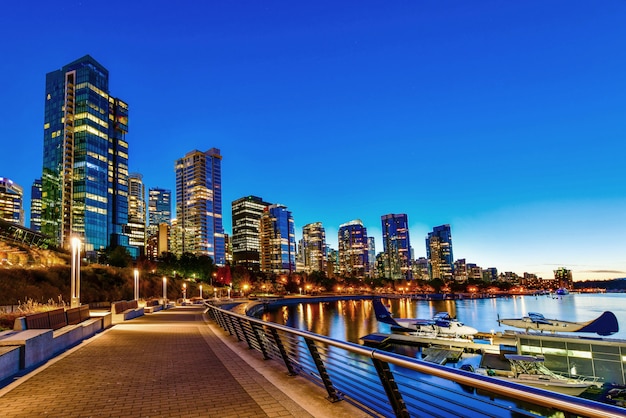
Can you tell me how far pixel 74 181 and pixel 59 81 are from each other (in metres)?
42.0

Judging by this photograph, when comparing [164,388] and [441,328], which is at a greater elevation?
[164,388]

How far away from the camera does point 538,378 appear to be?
23.3 metres

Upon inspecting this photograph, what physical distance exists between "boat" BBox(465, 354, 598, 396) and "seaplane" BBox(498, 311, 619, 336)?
56.6ft

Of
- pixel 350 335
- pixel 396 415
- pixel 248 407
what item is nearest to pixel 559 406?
pixel 396 415

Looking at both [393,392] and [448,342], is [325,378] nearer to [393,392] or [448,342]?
[393,392]

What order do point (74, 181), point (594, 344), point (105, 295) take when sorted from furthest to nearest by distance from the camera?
point (74, 181)
point (105, 295)
point (594, 344)

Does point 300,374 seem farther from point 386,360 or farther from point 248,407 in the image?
point 386,360

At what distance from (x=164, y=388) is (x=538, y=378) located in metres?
23.1

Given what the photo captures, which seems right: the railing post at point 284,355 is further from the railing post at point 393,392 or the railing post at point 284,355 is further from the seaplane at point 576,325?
the seaplane at point 576,325

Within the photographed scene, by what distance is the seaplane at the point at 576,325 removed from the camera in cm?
4034

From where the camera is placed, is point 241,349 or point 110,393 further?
point 241,349

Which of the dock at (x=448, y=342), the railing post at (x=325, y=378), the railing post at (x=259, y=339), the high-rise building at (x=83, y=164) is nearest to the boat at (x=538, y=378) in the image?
the dock at (x=448, y=342)

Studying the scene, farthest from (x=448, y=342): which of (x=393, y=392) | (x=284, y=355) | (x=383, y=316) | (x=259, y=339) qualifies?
(x=393, y=392)

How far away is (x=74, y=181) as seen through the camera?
128 meters
